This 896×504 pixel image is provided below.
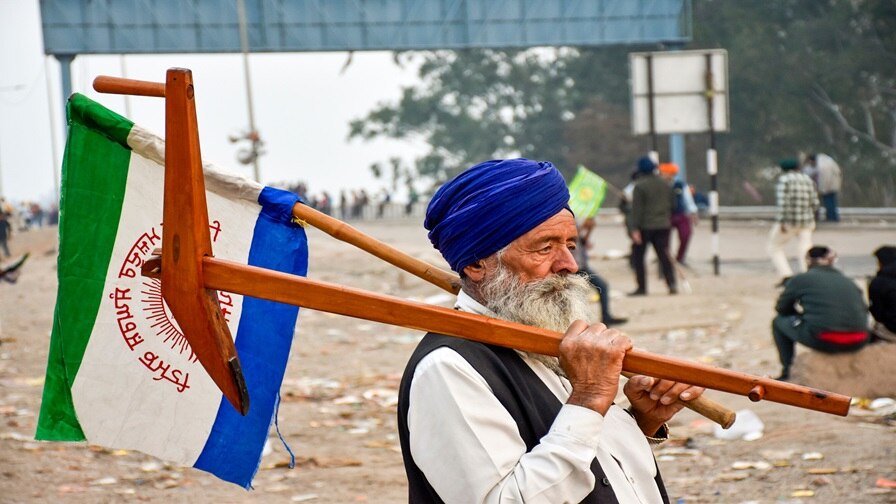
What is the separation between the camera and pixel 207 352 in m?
2.59

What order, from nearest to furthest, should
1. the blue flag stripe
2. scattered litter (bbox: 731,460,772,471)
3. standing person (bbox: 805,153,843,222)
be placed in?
the blue flag stripe → scattered litter (bbox: 731,460,772,471) → standing person (bbox: 805,153,843,222)

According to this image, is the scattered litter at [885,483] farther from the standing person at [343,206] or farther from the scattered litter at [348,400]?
the standing person at [343,206]

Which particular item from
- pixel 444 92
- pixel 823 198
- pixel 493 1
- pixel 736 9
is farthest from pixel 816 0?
pixel 444 92

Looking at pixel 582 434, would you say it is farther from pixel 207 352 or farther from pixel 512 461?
pixel 207 352

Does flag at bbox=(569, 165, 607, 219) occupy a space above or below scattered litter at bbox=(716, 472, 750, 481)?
above

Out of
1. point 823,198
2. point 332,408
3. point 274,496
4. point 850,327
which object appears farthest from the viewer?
point 823,198

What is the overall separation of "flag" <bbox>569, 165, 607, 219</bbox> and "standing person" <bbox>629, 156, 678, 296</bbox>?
1.55 feet

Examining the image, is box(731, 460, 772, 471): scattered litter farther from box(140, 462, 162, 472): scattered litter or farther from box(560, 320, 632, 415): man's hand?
box(560, 320, 632, 415): man's hand

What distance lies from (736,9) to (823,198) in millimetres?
20096

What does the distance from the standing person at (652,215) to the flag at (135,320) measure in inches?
455

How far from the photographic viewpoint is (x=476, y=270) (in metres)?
2.77

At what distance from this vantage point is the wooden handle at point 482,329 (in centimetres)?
247

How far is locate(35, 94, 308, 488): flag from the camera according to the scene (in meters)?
3.61

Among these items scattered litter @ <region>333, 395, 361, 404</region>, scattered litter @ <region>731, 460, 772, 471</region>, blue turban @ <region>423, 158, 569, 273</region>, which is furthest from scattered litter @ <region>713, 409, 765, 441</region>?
blue turban @ <region>423, 158, 569, 273</region>
